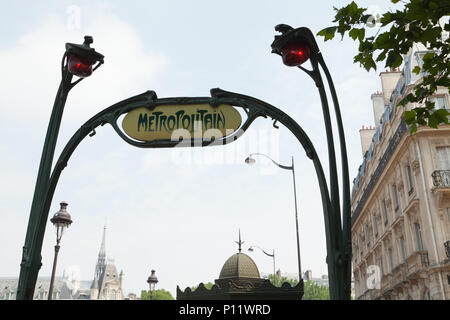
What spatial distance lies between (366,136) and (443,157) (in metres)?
18.7

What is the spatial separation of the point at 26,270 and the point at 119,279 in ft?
510

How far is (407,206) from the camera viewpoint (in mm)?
24172

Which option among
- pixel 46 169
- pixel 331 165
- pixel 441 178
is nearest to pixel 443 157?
pixel 441 178

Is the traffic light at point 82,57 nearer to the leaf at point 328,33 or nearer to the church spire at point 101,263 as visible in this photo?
the leaf at point 328,33

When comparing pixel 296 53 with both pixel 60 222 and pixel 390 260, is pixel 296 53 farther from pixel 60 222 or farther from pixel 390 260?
pixel 390 260

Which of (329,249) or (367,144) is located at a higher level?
(367,144)

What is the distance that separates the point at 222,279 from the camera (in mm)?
12023

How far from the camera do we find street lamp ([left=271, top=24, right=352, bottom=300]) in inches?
146

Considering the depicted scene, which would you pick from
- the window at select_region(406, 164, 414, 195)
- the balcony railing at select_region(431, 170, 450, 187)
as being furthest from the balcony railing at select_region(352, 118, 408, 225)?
the balcony railing at select_region(431, 170, 450, 187)

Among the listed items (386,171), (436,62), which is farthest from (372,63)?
(386,171)

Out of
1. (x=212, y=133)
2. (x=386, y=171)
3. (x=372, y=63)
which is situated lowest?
(x=212, y=133)

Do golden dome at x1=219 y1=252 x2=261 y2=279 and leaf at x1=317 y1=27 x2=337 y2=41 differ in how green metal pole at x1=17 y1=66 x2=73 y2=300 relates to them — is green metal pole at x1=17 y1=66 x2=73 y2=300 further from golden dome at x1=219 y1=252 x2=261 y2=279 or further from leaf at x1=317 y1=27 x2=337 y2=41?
golden dome at x1=219 y1=252 x2=261 y2=279

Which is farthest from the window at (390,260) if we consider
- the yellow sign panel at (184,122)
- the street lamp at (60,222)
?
the yellow sign panel at (184,122)
